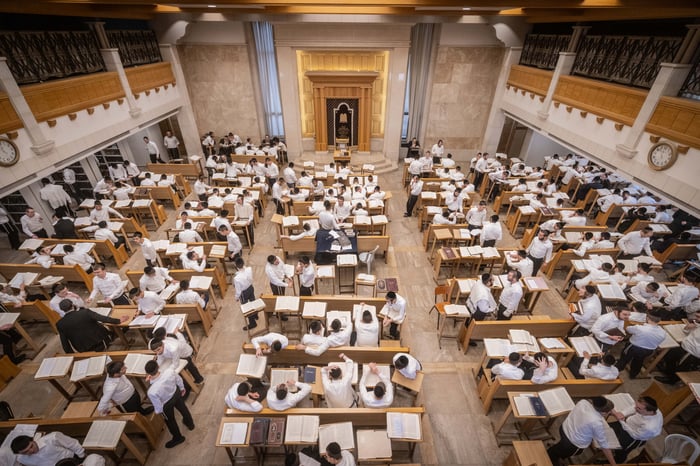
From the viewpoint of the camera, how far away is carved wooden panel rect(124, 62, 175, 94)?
10.7 meters

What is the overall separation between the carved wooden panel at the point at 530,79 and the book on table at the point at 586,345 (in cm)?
870

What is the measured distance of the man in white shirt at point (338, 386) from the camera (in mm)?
4598

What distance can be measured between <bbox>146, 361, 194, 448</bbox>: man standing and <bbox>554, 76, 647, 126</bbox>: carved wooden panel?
11004 mm

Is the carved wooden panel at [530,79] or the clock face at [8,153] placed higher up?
the carved wooden panel at [530,79]

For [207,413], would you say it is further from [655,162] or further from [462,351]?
[655,162]

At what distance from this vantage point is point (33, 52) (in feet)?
25.8

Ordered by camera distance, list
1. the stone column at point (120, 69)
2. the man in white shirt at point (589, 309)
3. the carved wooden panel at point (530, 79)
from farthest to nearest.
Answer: the carved wooden panel at point (530, 79) → the stone column at point (120, 69) → the man in white shirt at point (589, 309)

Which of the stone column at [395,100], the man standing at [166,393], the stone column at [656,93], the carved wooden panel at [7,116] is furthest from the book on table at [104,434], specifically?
the stone column at [395,100]

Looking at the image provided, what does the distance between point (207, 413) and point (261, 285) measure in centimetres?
326

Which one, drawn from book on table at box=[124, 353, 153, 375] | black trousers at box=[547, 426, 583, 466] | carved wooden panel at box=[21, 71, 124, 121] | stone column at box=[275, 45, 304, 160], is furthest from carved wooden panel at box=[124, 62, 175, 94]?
black trousers at box=[547, 426, 583, 466]

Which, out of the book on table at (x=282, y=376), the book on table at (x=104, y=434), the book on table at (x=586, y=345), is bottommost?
the book on table at (x=104, y=434)

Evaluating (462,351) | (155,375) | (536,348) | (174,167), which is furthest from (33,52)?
(536,348)

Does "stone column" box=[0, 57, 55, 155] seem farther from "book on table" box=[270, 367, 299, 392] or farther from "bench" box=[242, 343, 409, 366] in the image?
"book on table" box=[270, 367, 299, 392]

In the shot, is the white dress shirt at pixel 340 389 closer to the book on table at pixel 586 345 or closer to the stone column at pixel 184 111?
the book on table at pixel 586 345
